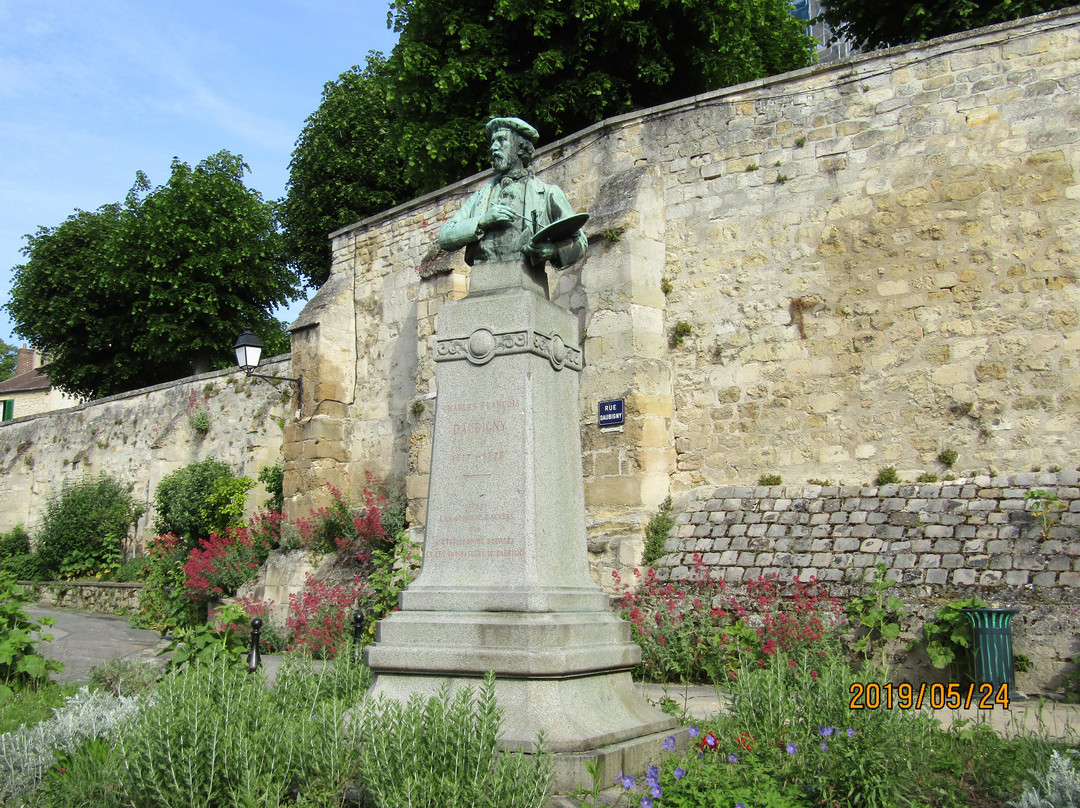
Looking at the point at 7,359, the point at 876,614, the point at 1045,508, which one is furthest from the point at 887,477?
the point at 7,359

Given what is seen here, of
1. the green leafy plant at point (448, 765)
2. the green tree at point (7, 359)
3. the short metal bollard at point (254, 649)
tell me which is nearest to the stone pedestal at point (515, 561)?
the green leafy plant at point (448, 765)

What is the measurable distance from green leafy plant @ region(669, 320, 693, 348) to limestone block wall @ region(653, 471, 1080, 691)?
166cm

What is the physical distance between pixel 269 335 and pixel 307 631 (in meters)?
15.5

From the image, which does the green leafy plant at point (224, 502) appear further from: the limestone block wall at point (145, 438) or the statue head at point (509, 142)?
the statue head at point (509, 142)

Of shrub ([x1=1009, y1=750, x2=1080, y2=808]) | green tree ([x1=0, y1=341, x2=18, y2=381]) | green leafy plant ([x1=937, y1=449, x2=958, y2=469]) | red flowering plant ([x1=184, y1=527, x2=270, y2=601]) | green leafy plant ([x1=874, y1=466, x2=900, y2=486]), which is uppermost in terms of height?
green tree ([x1=0, y1=341, x2=18, y2=381])

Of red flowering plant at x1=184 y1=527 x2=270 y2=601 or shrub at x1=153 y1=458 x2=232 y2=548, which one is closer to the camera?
red flowering plant at x1=184 y1=527 x2=270 y2=601

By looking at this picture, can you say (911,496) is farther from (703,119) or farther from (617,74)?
(617,74)

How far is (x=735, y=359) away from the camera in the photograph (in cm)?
969

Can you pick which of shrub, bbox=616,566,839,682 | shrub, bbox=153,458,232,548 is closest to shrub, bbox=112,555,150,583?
shrub, bbox=153,458,232,548

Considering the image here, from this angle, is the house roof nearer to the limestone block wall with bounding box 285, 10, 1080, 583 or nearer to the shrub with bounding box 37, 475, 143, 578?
the shrub with bounding box 37, 475, 143, 578

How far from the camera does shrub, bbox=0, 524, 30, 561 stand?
21.0 meters

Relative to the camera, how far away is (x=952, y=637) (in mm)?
6652

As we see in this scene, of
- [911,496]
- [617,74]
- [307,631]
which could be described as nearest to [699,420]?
[911,496]

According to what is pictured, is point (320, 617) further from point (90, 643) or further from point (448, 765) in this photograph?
point (448, 765)
